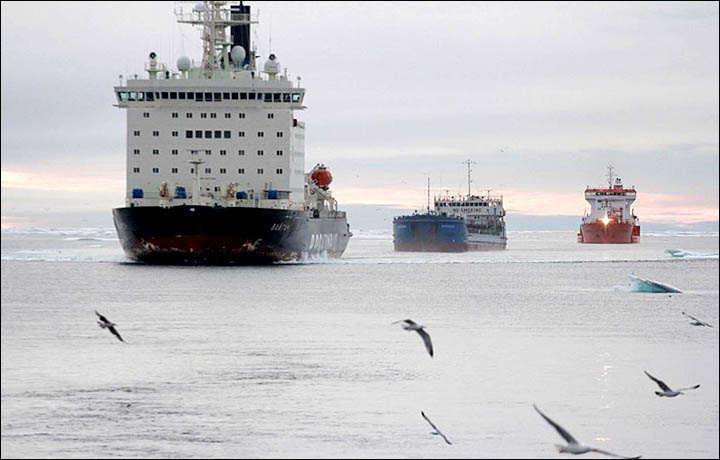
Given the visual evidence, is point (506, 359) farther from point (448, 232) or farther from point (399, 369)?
point (448, 232)

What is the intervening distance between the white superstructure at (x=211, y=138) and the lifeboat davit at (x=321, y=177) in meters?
17.8

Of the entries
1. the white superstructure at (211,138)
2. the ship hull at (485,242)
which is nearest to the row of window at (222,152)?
the white superstructure at (211,138)

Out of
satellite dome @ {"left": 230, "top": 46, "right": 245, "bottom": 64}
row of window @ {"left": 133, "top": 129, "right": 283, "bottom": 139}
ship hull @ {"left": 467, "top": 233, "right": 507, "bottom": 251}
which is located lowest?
ship hull @ {"left": 467, "top": 233, "right": 507, "bottom": 251}

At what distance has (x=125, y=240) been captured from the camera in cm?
6225

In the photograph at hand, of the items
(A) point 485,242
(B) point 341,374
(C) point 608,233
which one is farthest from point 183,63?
(C) point 608,233

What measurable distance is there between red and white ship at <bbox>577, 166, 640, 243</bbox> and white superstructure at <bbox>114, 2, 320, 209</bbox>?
305ft

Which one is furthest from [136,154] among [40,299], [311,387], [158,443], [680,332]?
[158,443]

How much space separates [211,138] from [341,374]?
126 feet

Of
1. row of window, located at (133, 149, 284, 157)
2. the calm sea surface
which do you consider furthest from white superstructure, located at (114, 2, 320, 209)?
the calm sea surface

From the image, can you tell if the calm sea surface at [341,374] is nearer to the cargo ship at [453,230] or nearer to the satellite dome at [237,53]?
the satellite dome at [237,53]

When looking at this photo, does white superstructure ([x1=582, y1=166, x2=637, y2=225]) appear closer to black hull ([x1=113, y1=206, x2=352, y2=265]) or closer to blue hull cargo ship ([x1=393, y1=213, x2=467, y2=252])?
blue hull cargo ship ([x1=393, y1=213, x2=467, y2=252])

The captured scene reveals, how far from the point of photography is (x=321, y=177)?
81250 millimetres

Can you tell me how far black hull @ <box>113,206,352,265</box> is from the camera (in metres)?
57.4

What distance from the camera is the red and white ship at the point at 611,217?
150125 mm
